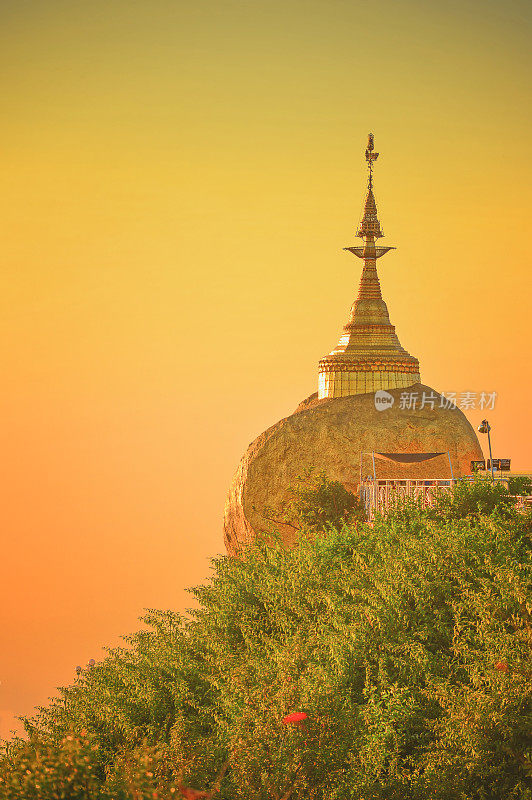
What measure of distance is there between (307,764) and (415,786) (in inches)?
55.6

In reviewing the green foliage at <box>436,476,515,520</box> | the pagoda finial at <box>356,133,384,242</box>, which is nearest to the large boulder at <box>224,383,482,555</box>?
the pagoda finial at <box>356,133,384,242</box>

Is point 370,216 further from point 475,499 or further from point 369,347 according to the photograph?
point 475,499

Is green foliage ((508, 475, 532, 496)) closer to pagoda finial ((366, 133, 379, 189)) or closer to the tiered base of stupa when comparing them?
the tiered base of stupa

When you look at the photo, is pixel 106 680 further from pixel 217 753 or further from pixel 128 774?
pixel 128 774

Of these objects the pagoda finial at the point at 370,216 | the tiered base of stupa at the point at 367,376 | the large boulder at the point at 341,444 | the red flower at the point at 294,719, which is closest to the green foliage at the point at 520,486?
the red flower at the point at 294,719

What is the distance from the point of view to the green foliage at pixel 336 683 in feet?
44.1

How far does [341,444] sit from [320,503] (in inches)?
93.8

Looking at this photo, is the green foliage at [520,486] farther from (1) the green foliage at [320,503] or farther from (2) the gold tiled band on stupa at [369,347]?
(2) the gold tiled band on stupa at [369,347]

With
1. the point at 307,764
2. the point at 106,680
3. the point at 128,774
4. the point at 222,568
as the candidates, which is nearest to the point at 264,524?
the point at 222,568

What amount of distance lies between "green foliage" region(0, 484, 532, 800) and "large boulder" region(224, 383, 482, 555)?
8.17m

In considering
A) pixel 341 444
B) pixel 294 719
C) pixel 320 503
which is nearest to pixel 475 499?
pixel 294 719

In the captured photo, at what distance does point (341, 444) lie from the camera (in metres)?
30.1

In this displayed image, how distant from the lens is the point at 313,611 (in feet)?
62.6

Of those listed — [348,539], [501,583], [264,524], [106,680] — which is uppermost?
[264,524]
